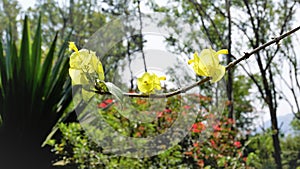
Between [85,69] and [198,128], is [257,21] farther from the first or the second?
[85,69]

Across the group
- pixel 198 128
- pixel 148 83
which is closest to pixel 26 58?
pixel 198 128

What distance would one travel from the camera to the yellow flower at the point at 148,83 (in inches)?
13.4

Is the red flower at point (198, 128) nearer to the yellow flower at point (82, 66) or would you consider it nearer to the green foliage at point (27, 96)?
the green foliage at point (27, 96)

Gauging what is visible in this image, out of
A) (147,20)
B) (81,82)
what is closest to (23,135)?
(147,20)

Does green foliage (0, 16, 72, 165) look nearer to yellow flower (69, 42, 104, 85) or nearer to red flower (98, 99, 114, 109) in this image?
red flower (98, 99, 114, 109)

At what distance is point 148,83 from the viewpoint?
344 millimetres

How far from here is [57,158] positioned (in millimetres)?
3072

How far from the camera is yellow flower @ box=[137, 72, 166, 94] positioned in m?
0.34

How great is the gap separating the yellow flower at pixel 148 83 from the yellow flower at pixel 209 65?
3 centimetres

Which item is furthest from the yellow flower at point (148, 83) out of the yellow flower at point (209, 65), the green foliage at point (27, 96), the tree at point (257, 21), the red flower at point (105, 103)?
the tree at point (257, 21)

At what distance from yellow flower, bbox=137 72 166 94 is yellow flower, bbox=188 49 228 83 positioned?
0.11ft

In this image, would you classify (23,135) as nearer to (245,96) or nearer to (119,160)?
(119,160)

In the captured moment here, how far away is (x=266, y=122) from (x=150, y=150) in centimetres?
385

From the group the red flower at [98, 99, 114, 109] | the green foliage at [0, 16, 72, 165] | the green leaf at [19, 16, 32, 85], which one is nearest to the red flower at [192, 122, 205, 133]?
the red flower at [98, 99, 114, 109]
